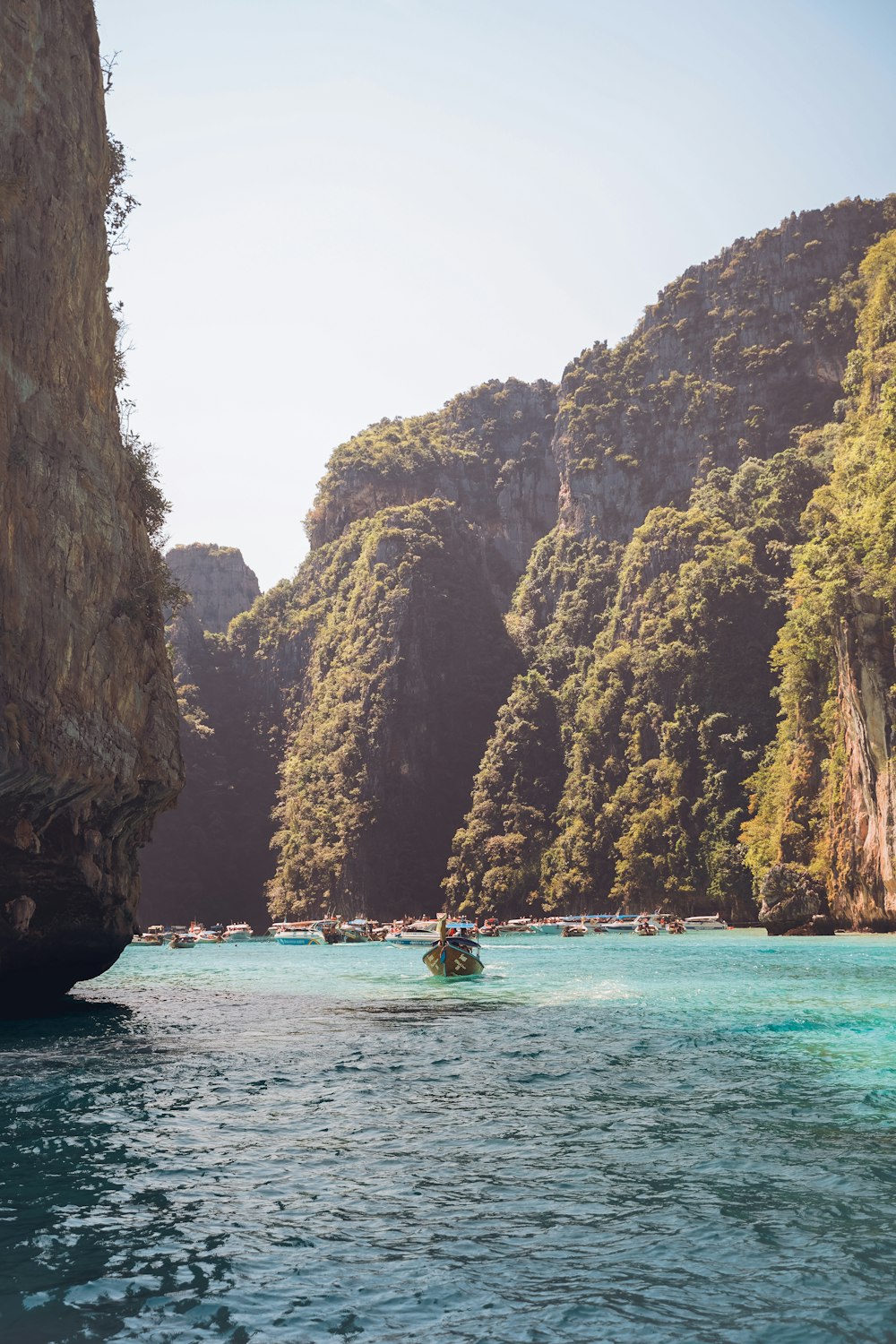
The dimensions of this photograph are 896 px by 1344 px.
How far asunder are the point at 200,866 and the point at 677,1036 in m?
118

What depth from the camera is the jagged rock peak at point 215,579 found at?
178 metres

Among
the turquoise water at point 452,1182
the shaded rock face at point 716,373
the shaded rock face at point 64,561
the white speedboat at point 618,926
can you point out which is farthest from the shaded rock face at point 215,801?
the turquoise water at point 452,1182

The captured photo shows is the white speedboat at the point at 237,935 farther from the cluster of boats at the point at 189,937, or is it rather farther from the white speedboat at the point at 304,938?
the white speedboat at the point at 304,938

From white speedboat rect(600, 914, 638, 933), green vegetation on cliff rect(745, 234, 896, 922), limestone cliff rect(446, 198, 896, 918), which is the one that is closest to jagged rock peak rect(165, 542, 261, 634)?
limestone cliff rect(446, 198, 896, 918)

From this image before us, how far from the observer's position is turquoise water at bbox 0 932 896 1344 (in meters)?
8.45

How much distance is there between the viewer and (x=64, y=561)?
2372 centimetres

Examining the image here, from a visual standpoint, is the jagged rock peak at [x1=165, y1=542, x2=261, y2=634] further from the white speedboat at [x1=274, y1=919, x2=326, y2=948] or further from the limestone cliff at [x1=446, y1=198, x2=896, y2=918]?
the white speedboat at [x1=274, y1=919, x2=326, y2=948]

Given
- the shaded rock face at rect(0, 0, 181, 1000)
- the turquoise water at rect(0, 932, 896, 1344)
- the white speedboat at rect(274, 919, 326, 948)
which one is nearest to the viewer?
the turquoise water at rect(0, 932, 896, 1344)

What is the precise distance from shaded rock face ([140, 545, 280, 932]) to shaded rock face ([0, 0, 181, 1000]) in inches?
3804

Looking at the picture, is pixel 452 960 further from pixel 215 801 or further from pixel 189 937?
pixel 215 801

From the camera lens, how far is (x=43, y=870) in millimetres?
26094

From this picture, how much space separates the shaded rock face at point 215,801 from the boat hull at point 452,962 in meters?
84.6

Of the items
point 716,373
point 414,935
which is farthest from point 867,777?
point 716,373

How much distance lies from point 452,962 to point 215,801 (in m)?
101
